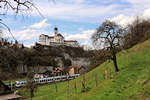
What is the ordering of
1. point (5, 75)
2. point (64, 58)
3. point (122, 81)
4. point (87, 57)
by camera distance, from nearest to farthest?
point (122, 81) → point (5, 75) → point (64, 58) → point (87, 57)

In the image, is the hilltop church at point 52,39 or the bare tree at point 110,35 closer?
the bare tree at point 110,35

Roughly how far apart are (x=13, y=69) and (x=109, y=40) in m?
48.8

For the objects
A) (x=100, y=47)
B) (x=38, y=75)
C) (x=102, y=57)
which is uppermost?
(x=100, y=47)

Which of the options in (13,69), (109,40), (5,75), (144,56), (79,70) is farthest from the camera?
(79,70)

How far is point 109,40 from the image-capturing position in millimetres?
19500

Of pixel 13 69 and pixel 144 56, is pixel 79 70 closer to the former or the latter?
pixel 13 69

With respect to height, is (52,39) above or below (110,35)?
above

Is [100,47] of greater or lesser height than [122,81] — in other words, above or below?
above

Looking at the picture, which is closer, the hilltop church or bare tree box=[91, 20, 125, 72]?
bare tree box=[91, 20, 125, 72]

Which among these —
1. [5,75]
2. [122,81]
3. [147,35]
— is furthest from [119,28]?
[5,75]

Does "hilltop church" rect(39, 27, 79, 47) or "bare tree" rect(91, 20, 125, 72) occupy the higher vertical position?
"hilltop church" rect(39, 27, 79, 47)

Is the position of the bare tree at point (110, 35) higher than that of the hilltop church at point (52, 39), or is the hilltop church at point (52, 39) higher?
the hilltop church at point (52, 39)

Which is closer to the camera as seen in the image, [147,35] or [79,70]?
[147,35]

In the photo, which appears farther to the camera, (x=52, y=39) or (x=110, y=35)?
(x=52, y=39)
